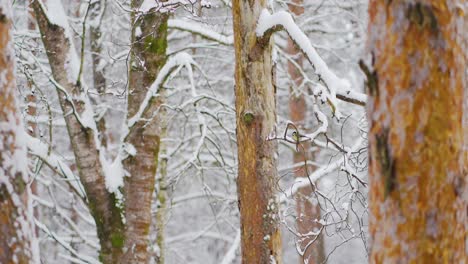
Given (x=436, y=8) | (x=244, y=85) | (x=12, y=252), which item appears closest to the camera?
(x=436, y=8)

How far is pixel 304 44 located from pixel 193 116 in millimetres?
6465

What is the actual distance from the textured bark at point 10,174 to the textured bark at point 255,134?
216cm

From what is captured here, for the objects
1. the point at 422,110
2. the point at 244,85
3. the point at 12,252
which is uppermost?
the point at 244,85

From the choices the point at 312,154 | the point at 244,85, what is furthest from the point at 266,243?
the point at 312,154

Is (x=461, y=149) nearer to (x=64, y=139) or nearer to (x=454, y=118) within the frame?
(x=454, y=118)

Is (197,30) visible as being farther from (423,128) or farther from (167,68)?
(423,128)

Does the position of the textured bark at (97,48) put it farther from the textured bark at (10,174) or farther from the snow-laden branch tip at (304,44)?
the textured bark at (10,174)

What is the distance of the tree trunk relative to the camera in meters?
2.70

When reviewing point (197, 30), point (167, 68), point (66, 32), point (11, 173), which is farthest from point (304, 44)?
point (66, 32)

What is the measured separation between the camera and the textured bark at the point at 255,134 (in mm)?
4727

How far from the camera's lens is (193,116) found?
10734mm

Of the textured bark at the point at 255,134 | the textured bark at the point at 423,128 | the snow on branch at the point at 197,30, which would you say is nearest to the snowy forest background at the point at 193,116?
the snow on branch at the point at 197,30

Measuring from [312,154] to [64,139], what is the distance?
514cm

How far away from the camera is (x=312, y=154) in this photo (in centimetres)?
1279
